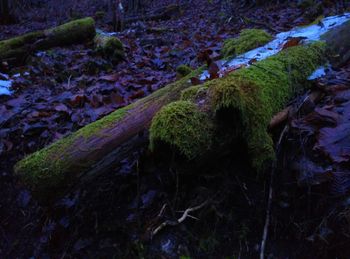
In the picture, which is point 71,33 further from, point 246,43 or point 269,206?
point 269,206

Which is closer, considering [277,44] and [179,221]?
[179,221]

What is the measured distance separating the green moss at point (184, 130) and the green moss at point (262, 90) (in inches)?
5.9

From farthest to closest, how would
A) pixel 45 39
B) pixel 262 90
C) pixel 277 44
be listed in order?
pixel 45 39 → pixel 277 44 → pixel 262 90

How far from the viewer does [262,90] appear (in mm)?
2596

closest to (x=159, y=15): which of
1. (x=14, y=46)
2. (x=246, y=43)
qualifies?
(x=14, y=46)

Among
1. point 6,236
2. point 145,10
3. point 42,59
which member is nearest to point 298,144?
point 6,236

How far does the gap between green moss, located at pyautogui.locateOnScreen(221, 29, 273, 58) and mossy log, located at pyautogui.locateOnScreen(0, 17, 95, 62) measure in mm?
4483

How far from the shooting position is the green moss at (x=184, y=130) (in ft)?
7.11

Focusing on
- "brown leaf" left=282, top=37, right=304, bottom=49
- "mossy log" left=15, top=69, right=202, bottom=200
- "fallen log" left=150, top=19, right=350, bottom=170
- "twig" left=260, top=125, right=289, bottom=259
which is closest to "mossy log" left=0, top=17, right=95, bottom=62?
"mossy log" left=15, top=69, right=202, bottom=200

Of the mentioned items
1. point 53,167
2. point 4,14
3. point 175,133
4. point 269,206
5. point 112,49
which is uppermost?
point 175,133

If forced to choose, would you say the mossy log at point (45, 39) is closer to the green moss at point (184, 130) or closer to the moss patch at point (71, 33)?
the moss patch at point (71, 33)

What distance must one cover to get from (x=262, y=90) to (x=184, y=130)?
789mm

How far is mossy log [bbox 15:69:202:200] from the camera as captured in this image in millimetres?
2303

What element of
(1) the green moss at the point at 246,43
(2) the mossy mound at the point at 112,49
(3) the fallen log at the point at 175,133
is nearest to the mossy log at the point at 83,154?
(3) the fallen log at the point at 175,133
